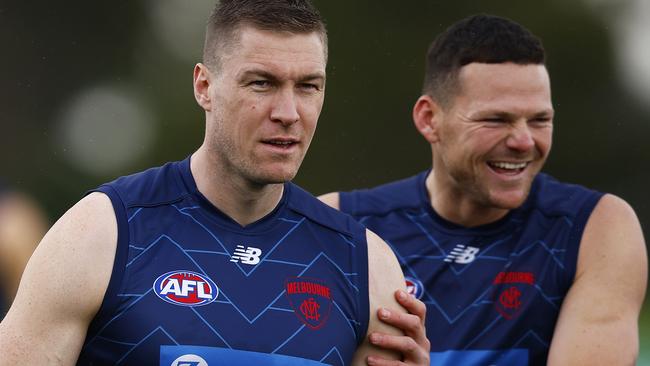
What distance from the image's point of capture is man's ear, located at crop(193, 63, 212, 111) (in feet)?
15.8

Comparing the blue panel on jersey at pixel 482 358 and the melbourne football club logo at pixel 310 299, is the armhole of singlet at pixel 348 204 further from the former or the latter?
the melbourne football club logo at pixel 310 299

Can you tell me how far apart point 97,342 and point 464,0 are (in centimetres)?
1443

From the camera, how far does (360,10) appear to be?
17.6m

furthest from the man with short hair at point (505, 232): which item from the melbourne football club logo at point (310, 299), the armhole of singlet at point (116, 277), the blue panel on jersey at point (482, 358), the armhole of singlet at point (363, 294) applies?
the armhole of singlet at point (116, 277)

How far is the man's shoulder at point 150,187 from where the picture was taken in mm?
4566

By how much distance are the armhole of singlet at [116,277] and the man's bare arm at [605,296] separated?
2.17 m

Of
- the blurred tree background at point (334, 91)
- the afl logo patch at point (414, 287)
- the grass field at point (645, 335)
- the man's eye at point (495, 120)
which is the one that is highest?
the man's eye at point (495, 120)

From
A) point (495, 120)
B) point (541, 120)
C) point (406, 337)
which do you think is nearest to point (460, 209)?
point (495, 120)

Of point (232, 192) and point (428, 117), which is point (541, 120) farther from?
point (232, 192)

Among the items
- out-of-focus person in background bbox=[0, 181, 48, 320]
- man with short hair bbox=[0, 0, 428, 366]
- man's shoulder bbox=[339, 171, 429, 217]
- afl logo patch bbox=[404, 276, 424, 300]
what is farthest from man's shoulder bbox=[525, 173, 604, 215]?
out-of-focus person in background bbox=[0, 181, 48, 320]

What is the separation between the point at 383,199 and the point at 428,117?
55cm

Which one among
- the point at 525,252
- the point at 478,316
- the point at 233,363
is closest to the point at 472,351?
the point at 478,316

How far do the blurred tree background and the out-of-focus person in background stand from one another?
7710 millimetres

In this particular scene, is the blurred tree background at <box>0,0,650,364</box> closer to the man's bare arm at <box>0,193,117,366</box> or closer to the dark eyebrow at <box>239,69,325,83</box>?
the dark eyebrow at <box>239,69,325,83</box>
